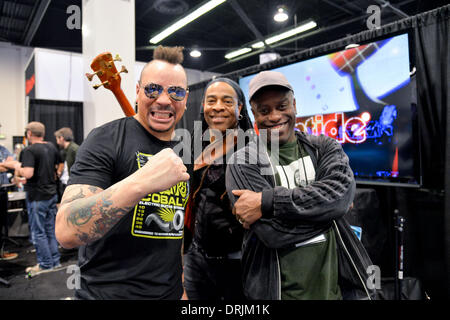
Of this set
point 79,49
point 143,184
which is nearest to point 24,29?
point 79,49

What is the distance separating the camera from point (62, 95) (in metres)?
7.26

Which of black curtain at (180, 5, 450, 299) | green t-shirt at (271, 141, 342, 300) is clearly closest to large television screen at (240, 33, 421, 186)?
black curtain at (180, 5, 450, 299)

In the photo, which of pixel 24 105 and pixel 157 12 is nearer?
pixel 157 12

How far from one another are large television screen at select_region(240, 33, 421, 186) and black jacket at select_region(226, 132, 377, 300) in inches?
70.4

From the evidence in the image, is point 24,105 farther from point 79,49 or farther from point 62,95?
point 79,49

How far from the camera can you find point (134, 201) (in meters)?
0.84

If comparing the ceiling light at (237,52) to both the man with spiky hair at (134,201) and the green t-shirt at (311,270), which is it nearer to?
the man with spiky hair at (134,201)

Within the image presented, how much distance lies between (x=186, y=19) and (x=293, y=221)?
221 inches

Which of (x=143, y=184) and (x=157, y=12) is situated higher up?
(x=157, y=12)

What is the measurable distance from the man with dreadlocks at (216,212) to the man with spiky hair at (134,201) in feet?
0.95

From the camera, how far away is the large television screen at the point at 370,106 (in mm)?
2533

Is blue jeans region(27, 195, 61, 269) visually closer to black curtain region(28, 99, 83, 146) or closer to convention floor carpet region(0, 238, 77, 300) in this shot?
convention floor carpet region(0, 238, 77, 300)

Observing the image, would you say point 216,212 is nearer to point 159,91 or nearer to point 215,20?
point 159,91

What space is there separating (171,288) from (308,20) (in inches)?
257
